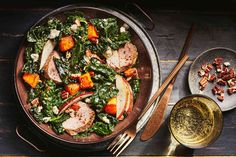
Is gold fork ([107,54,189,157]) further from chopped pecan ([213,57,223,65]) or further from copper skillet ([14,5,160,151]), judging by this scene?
chopped pecan ([213,57,223,65])

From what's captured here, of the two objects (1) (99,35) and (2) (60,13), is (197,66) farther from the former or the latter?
(2) (60,13)

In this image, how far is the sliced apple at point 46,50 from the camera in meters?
3.18

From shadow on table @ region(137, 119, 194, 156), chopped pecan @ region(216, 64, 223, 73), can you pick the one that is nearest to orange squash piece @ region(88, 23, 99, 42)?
shadow on table @ region(137, 119, 194, 156)

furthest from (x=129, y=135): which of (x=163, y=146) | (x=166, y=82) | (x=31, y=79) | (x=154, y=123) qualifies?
(x=31, y=79)

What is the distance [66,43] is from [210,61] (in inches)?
42.0

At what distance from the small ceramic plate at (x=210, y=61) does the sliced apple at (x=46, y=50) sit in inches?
39.7

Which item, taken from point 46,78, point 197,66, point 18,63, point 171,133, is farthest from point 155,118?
point 18,63

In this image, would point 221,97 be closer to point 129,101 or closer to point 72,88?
point 129,101

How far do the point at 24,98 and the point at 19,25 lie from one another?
0.57 metres

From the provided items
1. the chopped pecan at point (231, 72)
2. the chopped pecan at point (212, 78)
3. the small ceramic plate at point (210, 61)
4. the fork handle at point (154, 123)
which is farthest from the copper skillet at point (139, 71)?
the chopped pecan at point (231, 72)

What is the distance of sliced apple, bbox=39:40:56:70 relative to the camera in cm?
318

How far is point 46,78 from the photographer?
3.20 meters

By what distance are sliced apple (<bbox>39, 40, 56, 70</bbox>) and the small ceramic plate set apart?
101 centimetres

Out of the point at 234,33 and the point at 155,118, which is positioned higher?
the point at 234,33
